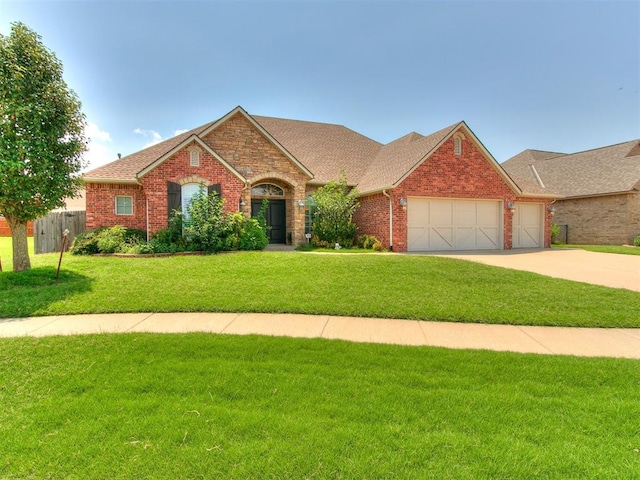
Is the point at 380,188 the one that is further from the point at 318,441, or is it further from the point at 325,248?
the point at 318,441

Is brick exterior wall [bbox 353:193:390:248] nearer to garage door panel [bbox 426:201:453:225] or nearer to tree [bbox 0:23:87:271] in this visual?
garage door panel [bbox 426:201:453:225]

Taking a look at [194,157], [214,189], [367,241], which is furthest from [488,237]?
[194,157]

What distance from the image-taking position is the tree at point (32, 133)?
304 inches

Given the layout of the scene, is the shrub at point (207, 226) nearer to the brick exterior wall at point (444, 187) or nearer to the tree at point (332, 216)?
the tree at point (332, 216)

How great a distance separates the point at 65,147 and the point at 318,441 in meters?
10.1

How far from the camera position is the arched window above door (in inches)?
643

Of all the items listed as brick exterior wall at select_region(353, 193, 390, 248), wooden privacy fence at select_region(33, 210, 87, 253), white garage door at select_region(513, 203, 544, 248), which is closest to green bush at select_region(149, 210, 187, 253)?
wooden privacy fence at select_region(33, 210, 87, 253)

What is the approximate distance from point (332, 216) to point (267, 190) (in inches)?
142

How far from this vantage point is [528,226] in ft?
61.3

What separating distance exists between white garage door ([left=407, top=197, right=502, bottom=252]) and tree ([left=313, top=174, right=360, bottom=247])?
3025 millimetres

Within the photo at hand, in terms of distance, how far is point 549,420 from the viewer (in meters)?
2.88

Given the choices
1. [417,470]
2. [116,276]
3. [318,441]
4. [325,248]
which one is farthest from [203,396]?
[325,248]

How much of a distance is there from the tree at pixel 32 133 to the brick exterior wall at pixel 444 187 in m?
12.1

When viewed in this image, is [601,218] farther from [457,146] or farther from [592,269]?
[592,269]
